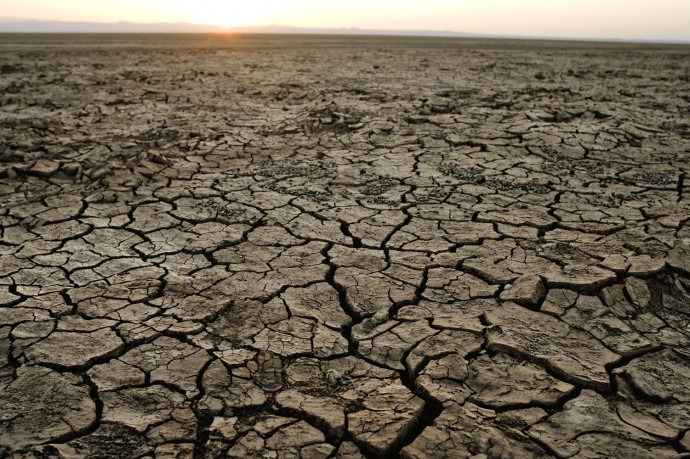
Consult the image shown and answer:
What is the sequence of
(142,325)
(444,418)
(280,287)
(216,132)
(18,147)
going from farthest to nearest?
(216,132) < (18,147) < (280,287) < (142,325) < (444,418)

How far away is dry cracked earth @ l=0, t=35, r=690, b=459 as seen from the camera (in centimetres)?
167

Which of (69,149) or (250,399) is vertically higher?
(69,149)

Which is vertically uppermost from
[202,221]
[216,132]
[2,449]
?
[216,132]

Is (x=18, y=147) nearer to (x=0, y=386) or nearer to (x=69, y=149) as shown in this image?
(x=69, y=149)

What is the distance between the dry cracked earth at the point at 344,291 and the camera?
1.67 metres

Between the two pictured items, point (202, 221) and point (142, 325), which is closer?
point (142, 325)

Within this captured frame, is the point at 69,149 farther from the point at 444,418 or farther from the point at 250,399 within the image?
the point at 444,418

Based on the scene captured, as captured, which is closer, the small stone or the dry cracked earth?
the dry cracked earth

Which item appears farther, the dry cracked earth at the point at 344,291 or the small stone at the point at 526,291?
the small stone at the point at 526,291

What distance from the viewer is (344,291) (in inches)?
98.3

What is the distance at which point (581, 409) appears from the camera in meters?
1.73

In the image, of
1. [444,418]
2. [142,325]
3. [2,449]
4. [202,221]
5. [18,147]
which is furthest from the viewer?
[18,147]

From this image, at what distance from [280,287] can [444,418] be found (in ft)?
3.69

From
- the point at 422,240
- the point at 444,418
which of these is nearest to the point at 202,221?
the point at 422,240
